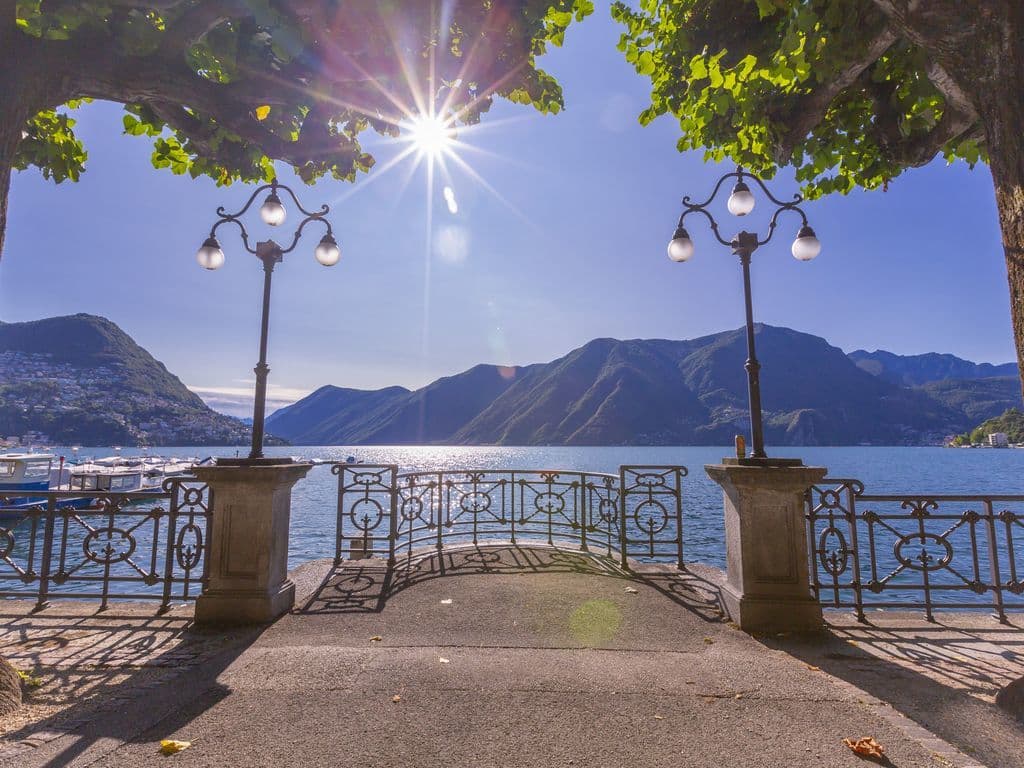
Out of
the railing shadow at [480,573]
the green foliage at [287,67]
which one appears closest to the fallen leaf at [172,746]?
the railing shadow at [480,573]

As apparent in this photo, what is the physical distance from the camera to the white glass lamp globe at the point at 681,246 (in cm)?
659

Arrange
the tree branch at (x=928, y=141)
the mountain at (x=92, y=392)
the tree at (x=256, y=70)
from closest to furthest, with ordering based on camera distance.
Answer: the tree at (x=256, y=70) < the tree branch at (x=928, y=141) < the mountain at (x=92, y=392)

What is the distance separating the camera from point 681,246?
6625 mm

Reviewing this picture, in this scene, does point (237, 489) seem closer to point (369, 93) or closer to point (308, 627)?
point (308, 627)

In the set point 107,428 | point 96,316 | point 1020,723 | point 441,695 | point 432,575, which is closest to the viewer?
point 1020,723

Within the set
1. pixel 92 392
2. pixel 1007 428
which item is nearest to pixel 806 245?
pixel 1007 428

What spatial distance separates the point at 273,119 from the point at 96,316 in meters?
242

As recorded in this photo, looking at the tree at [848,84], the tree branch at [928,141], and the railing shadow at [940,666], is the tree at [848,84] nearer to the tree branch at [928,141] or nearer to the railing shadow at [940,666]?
the tree branch at [928,141]

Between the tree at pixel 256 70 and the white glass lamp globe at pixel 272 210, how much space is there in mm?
353

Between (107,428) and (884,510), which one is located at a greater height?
(107,428)

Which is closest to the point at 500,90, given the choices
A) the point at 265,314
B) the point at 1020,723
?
the point at 265,314

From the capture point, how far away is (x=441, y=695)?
341 cm

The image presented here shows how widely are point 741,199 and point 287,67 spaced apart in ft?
18.2

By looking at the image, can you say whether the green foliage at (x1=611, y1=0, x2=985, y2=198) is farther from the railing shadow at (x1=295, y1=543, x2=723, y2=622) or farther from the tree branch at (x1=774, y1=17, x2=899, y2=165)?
the railing shadow at (x1=295, y1=543, x2=723, y2=622)
